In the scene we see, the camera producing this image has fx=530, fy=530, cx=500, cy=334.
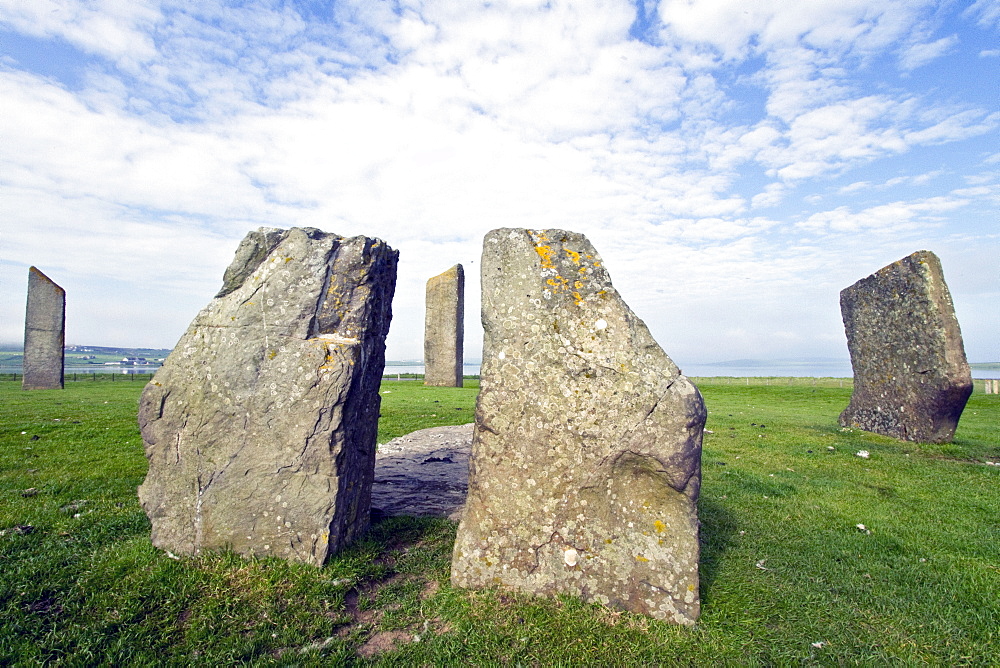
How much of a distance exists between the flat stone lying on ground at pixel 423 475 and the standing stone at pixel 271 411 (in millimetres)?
1293

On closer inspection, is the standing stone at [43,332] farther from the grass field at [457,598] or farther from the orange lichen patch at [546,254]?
the orange lichen patch at [546,254]

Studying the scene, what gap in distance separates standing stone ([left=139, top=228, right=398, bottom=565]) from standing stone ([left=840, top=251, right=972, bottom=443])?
43.1 ft

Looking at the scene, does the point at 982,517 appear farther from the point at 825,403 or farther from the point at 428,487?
the point at 825,403

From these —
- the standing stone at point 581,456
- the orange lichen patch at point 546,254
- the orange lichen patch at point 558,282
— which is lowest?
the standing stone at point 581,456

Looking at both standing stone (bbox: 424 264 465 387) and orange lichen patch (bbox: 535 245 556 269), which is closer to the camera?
orange lichen patch (bbox: 535 245 556 269)

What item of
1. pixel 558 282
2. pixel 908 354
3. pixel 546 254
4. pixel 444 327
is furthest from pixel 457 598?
pixel 444 327

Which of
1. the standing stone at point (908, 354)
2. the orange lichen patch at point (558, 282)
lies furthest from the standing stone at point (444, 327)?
the orange lichen patch at point (558, 282)

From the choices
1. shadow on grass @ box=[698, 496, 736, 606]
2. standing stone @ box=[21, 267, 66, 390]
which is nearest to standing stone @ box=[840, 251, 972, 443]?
shadow on grass @ box=[698, 496, 736, 606]

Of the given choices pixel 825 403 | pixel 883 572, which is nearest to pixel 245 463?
pixel 883 572

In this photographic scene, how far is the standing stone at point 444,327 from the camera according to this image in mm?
26297

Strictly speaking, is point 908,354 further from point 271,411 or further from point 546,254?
point 271,411

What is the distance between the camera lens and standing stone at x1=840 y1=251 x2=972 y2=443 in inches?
479

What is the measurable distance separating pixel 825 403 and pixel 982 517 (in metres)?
18.5

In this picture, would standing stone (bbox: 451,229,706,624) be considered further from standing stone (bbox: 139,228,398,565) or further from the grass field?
standing stone (bbox: 139,228,398,565)
